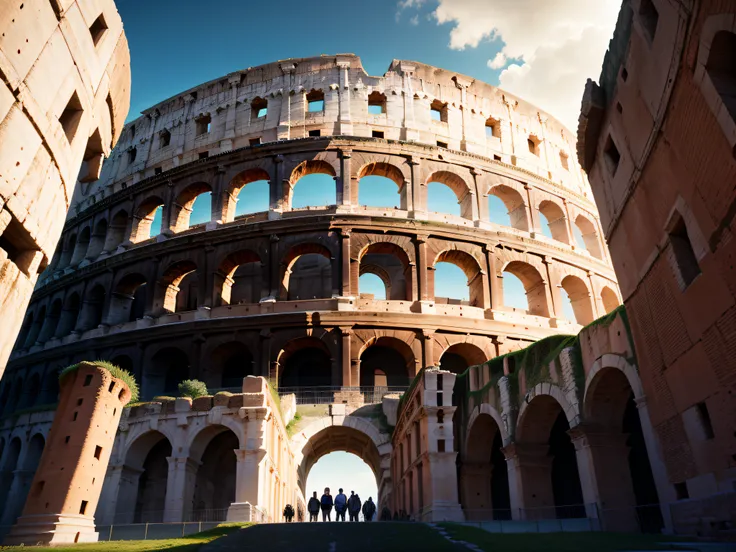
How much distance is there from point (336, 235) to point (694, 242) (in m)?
19.6

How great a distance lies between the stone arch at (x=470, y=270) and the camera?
26.6m

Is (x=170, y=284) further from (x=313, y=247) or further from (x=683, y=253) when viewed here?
(x=683, y=253)

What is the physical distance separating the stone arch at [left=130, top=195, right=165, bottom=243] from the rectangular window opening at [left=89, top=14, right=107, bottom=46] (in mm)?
23886

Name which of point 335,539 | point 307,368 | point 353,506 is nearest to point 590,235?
point 307,368

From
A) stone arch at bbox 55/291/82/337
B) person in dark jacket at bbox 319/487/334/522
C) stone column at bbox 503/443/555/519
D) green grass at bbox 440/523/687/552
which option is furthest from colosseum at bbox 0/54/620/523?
green grass at bbox 440/523/687/552

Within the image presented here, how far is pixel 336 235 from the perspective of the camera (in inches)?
1041

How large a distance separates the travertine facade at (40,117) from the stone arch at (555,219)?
2685 cm

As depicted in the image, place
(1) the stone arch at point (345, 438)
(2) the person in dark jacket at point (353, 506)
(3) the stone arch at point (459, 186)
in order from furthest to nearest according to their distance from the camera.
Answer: (3) the stone arch at point (459, 186) → (1) the stone arch at point (345, 438) → (2) the person in dark jacket at point (353, 506)

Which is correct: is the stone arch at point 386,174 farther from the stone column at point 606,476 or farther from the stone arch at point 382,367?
the stone column at point 606,476

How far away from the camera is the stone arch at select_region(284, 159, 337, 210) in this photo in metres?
28.1

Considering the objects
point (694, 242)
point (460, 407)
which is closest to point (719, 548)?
point (694, 242)

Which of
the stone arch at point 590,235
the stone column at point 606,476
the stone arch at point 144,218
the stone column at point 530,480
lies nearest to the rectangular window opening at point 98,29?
the stone column at point 606,476

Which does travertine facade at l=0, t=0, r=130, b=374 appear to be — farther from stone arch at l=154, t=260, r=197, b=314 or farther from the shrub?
stone arch at l=154, t=260, r=197, b=314

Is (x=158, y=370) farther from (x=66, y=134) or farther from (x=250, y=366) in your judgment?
(x=66, y=134)
